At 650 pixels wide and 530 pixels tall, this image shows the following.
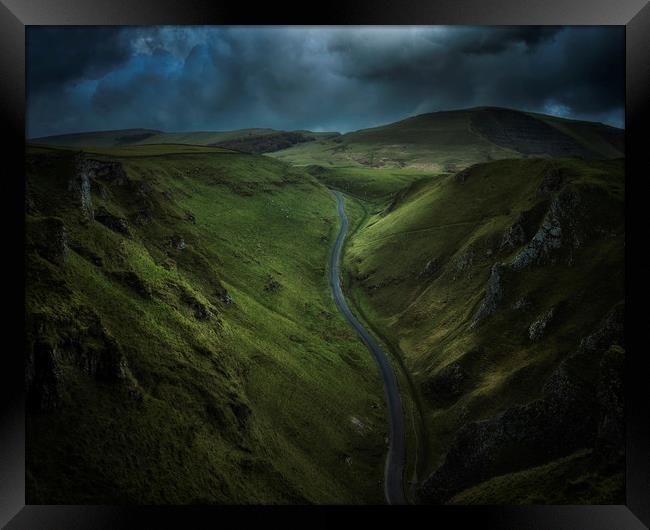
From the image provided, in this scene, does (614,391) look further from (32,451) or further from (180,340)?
(32,451)

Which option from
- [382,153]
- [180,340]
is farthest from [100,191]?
[382,153]

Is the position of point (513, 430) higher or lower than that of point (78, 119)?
lower

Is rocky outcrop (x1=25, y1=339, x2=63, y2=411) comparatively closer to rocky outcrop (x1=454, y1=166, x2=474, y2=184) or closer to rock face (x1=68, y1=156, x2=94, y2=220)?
rock face (x1=68, y1=156, x2=94, y2=220)

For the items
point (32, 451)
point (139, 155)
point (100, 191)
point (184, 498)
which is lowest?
point (184, 498)

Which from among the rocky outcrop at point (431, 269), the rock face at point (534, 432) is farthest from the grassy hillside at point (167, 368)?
the rocky outcrop at point (431, 269)

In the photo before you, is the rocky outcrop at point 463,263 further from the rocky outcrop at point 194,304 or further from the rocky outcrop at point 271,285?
the rocky outcrop at point 194,304

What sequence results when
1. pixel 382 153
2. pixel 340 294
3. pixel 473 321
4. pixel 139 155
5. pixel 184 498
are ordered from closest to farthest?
pixel 184 498
pixel 473 321
pixel 340 294
pixel 139 155
pixel 382 153
